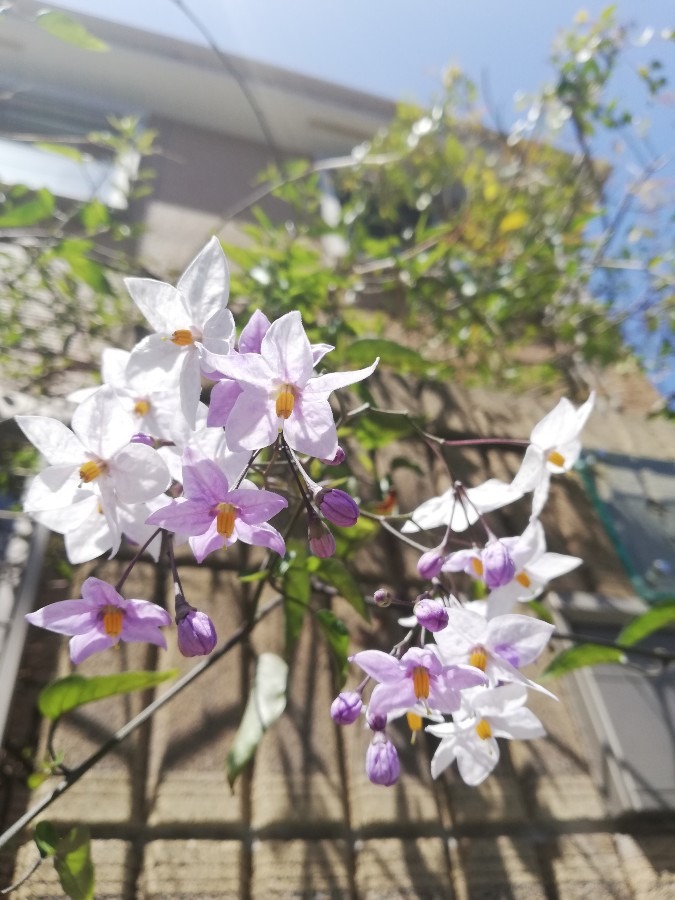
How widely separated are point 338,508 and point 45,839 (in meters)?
0.55

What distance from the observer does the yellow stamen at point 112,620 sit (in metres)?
0.61

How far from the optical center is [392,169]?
3.18m

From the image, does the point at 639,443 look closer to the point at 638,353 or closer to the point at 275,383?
the point at 275,383

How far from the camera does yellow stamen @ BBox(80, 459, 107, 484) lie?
61 cm

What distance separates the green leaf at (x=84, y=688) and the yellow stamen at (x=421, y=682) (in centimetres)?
35

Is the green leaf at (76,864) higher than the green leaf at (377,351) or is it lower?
lower

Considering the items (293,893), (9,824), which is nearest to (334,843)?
(293,893)

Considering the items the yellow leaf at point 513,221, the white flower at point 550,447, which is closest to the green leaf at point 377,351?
the white flower at point 550,447

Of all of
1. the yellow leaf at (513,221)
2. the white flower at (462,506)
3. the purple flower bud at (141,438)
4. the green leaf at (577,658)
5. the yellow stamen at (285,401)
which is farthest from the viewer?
Answer: the yellow leaf at (513,221)

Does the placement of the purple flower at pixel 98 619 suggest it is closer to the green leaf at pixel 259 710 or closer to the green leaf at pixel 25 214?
the green leaf at pixel 259 710

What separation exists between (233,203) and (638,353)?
8.55 feet

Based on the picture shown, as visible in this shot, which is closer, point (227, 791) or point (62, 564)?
point (227, 791)

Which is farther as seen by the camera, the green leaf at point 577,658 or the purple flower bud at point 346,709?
the green leaf at point 577,658

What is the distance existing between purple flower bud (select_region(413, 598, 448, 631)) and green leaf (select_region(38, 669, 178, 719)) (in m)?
0.37
